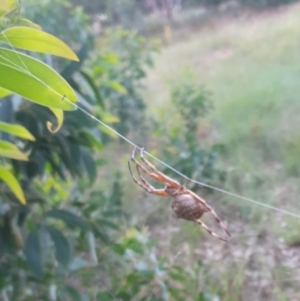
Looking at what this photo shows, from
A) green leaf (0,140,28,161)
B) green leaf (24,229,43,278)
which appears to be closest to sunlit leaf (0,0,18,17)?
green leaf (0,140,28,161)

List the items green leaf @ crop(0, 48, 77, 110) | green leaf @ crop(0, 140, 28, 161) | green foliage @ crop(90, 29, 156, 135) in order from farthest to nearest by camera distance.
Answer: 1. green foliage @ crop(90, 29, 156, 135)
2. green leaf @ crop(0, 140, 28, 161)
3. green leaf @ crop(0, 48, 77, 110)

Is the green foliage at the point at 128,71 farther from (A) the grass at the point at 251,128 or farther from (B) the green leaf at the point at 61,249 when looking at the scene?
(B) the green leaf at the point at 61,249

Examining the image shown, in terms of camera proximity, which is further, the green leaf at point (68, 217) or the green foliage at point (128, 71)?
the green foliage at point (128, 71)

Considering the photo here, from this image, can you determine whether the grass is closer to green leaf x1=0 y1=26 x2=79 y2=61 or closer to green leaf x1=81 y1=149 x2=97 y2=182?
green leaf x1=81 y1=149 x2=97 y2=182

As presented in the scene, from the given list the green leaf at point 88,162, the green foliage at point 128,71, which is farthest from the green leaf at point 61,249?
the green foliage at point 128,71

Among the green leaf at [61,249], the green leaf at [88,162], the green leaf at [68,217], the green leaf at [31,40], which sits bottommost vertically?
the green leaf at [61,249]

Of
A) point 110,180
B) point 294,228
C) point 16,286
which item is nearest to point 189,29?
point 110,180
